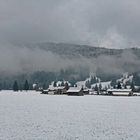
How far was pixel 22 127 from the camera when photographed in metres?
29.8

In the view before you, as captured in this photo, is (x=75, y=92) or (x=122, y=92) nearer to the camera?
(x=75, y=92)

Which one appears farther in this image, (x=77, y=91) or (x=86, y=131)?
(x=77, y=91)

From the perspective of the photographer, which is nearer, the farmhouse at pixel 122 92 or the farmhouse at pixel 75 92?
the farmhouse at pixel 75 92

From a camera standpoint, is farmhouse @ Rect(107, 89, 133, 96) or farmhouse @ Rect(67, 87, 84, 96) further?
farmhouse @ Rect(107, 89, 133, 96)

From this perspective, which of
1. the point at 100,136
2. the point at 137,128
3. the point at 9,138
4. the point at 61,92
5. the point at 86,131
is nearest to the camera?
the point at 9,138

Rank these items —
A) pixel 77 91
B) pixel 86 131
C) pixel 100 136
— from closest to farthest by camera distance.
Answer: pixel 100 136 → pixel 86 131 → pixel 77 91

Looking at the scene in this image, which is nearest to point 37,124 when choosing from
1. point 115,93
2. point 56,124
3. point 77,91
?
point 56,124

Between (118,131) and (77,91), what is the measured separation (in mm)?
148205

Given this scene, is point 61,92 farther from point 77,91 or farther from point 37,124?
point 37,124

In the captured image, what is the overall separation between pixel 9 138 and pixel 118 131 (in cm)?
1057

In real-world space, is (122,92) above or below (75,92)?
below

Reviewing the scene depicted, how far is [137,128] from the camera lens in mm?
31406

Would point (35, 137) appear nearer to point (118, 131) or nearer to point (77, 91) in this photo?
point (118, 131)

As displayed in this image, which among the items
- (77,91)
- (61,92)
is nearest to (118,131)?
(77,91)
